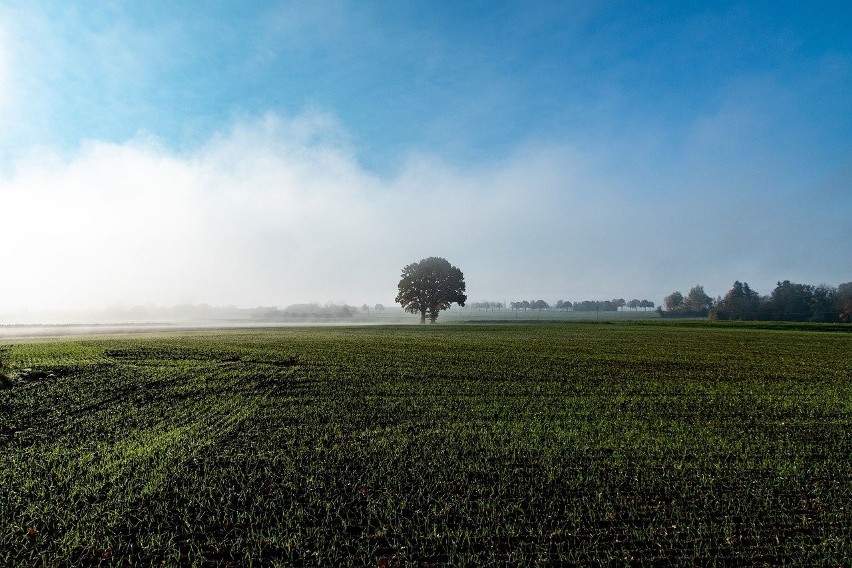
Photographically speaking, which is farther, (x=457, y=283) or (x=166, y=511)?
(x=457, y=283)

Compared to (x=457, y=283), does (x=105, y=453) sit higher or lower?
lower

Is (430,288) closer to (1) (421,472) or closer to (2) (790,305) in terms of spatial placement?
(1) (421,472)

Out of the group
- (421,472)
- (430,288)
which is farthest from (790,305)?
(421,472)

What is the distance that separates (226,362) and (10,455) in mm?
11791

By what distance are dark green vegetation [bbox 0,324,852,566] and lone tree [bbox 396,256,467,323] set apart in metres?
67.2

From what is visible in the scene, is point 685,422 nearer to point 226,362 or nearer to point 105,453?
point 105,453

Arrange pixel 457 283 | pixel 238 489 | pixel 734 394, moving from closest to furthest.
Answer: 1. pixel 238 489
2. pixel 734 394
3. pixel 457 283

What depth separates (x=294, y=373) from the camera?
54.8ft

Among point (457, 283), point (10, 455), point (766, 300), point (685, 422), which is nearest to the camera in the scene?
point (10, 455)

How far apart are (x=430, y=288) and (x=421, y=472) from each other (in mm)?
75364

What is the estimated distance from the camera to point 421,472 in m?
7.05

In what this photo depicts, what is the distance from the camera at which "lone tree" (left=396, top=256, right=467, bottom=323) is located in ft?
270

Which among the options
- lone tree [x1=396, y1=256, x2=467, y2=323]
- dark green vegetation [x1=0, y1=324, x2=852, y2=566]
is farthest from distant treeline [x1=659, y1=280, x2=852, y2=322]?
dark green vegetation [x1=0, y1=324, x2=852, y2=566]

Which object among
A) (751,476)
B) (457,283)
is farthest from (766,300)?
(751,476)
